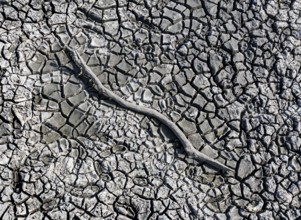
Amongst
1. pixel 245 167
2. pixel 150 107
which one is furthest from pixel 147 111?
pixel 245 167

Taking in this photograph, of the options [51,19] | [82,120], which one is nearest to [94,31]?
[51,19]

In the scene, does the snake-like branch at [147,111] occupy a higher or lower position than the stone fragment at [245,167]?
higher

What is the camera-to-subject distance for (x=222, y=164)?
3590 mm

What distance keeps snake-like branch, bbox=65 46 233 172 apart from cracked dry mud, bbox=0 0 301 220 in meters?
0.03

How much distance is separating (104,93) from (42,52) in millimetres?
508

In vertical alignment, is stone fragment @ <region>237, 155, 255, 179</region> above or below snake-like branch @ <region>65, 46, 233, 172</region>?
below

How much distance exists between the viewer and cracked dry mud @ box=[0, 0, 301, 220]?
3465mm

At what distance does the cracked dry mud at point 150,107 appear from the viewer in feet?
11.4

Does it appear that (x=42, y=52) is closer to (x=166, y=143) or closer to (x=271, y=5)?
(x=166, y=143)

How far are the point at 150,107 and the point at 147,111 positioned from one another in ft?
0.16

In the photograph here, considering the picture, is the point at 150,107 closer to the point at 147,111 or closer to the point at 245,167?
the point at 147,111

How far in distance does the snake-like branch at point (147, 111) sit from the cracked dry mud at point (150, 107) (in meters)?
0.03

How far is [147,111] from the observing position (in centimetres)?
370

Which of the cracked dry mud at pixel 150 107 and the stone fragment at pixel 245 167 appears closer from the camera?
the cracked dry mud at pixel 150 107
